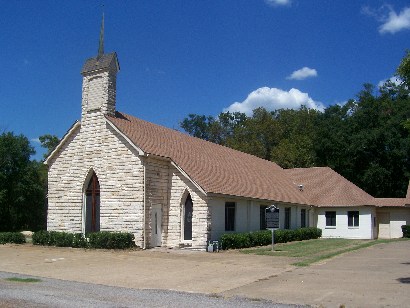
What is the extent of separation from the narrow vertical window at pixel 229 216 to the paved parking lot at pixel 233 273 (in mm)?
4056

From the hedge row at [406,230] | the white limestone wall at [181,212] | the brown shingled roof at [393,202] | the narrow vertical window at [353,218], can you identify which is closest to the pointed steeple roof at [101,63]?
the white limestone wall at [181,212]

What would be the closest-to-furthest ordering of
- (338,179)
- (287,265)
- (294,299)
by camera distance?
(294,299)
(287,265)
(338,179)

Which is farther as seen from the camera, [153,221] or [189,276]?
[153,221]

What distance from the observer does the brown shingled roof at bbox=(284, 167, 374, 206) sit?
41.0m

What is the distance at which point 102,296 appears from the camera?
36.9 ft

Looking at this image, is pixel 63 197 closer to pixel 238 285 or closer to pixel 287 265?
pixel 287 265

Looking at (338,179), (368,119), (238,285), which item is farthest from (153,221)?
(368,119)

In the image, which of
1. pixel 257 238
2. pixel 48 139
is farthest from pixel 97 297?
pixel 48 139

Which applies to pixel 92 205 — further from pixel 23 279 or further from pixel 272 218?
pixel 23 279

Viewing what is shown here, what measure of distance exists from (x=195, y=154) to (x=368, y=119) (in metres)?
29.1

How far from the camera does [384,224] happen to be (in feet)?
143

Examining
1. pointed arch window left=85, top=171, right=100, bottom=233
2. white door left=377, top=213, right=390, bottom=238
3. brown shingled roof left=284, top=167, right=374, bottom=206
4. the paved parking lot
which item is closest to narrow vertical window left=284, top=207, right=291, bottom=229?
brown shingled roof left=284, top=167, right=374, bottom=206

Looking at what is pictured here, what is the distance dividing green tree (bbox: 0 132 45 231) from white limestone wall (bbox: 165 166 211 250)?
90.0 ft

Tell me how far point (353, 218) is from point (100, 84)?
24275 mm
